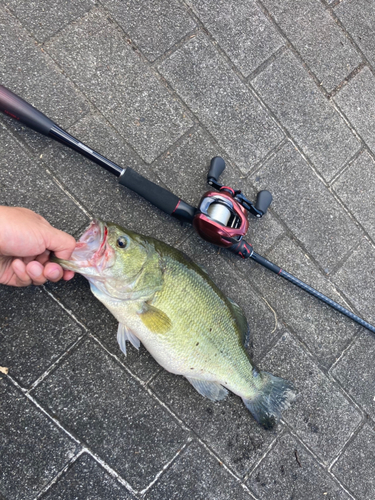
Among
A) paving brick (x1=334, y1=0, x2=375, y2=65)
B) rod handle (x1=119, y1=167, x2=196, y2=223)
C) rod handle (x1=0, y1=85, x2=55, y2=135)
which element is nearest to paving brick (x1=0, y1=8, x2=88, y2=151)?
rod handle (x1=0, y1=85, x2=55, y2=135)

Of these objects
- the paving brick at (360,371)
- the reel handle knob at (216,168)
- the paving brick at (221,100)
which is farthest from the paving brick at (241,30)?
the paving brick at (360,371)

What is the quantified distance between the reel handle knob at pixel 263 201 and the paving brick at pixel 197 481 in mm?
2097

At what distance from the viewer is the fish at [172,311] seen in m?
2.25

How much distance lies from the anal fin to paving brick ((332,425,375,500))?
56.4 inches

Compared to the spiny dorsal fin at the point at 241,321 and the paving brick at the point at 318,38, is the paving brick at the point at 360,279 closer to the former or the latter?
the spiny dorsal fin at the point at 241,321

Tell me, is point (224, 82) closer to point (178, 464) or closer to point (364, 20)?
point (364, 20)

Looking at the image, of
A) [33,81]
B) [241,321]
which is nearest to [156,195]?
[241,321]

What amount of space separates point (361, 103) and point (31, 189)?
356cm

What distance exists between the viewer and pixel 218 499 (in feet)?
9.09

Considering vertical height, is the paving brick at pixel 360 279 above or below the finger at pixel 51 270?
below

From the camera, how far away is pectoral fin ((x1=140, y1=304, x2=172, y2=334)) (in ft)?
7.88

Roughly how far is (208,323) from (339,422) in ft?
6.02

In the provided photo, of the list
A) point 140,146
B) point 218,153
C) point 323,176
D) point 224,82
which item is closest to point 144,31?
point 224,82

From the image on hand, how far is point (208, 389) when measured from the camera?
2736 mm
